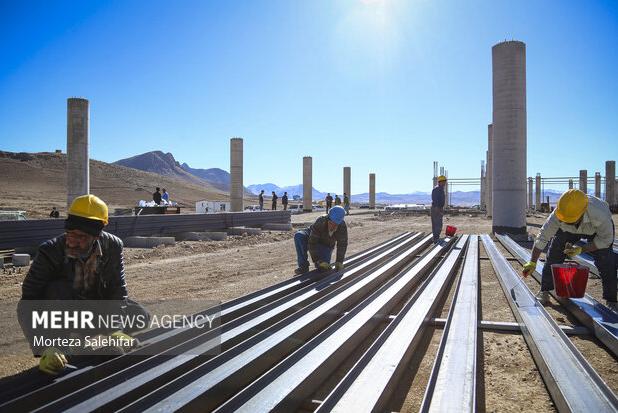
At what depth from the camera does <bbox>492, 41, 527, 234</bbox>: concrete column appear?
39.3 ft

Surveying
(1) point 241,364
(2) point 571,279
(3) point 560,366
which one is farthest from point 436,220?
(1) point 241,364

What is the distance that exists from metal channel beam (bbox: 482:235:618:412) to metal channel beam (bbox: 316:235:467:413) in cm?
83

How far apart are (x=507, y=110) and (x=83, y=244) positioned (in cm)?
1227

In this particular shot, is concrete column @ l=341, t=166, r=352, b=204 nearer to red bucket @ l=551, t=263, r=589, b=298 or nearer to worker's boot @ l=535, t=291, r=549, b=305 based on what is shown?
worker's boot @ l=535, t=291, r=549, b=305

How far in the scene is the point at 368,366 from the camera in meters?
2.57

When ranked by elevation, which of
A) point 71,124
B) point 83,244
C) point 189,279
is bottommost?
point 189,279

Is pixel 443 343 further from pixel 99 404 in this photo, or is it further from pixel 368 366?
pixel 99 404

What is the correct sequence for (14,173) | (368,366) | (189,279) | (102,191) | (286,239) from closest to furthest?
(368,366), (189,279), (286,239), (102,191), (14,173)

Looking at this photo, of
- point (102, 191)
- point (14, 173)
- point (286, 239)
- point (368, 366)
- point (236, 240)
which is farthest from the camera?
point (14, 173)

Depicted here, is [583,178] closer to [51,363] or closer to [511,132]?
[511,132]

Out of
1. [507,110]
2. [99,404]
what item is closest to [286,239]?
[507,110]

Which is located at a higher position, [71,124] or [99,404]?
[71,124]

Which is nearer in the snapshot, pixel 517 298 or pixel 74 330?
pixel 74 330

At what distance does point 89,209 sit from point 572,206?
13.8 ft
